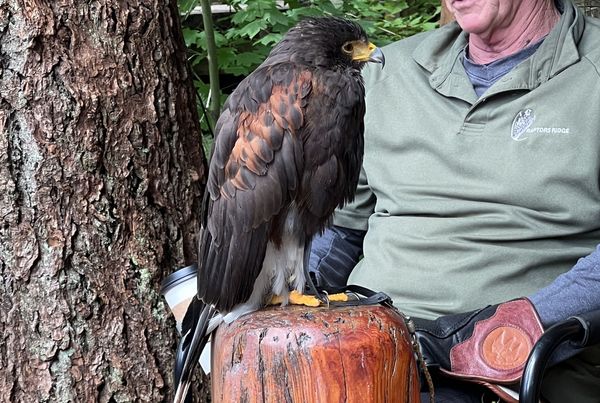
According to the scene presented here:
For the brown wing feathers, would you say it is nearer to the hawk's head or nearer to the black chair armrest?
the hawk's head

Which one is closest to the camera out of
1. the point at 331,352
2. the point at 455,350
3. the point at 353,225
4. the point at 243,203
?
the point at 331,352

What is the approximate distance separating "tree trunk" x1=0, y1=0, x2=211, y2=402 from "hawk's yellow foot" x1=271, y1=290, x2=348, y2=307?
493 mm

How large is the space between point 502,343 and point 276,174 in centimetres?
68

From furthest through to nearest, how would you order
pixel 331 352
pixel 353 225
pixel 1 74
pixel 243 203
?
1. pixel 353 225
2. pixel 1 74
3. pixel 243 203
4. pixel 331 352

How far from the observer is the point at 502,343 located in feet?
6.79

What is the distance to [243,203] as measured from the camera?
1.97 metres

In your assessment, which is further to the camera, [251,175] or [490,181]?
[490,181]

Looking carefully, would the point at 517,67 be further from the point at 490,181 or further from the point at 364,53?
the point at 364,53

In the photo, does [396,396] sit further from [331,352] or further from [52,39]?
[52,39]

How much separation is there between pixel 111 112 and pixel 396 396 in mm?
1130

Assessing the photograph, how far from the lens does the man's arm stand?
108 inches

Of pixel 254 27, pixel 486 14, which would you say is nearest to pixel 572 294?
pixel 486 14

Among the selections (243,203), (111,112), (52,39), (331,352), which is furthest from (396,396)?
(52,39)

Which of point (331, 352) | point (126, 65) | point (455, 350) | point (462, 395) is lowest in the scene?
point (462, 395)
